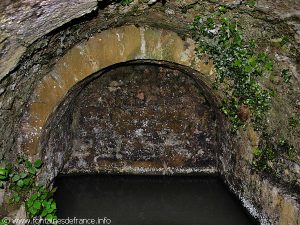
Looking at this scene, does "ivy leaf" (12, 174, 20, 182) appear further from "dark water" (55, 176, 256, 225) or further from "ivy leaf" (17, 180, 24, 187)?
"dark water" (55, 176, 256, 225)

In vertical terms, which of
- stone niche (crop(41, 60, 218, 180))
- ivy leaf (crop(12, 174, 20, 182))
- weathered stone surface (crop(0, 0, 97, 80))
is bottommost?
stone niche (crop(41, 60, 218, 180))

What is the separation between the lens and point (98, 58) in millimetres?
3723

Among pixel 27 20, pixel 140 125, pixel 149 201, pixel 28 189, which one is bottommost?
pixel 149 201

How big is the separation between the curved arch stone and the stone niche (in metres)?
1.04

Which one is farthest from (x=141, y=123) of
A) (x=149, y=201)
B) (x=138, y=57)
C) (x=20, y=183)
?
(x=20, y=183)

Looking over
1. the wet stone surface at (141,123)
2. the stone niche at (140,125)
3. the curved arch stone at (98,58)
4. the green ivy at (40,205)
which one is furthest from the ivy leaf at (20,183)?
the wet stone surface at (141,123)

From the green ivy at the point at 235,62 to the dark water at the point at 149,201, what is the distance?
1.35 metres

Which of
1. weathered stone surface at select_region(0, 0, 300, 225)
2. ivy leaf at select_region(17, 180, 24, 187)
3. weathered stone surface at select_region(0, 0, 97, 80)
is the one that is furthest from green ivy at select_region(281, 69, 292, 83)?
ivy leaf at select_region(17, 180, 24, 187)

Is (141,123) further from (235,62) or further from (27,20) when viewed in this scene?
(27,20)

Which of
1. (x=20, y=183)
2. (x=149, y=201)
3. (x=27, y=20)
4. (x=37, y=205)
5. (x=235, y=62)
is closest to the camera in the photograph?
(x=27, y=20)

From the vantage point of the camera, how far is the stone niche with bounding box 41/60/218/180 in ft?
16.5

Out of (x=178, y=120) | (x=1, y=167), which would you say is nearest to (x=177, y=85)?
(x=178, y=120)

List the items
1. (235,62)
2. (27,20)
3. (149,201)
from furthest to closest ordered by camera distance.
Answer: (149,201), (235,62), (27,20)

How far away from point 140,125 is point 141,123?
0.04m
